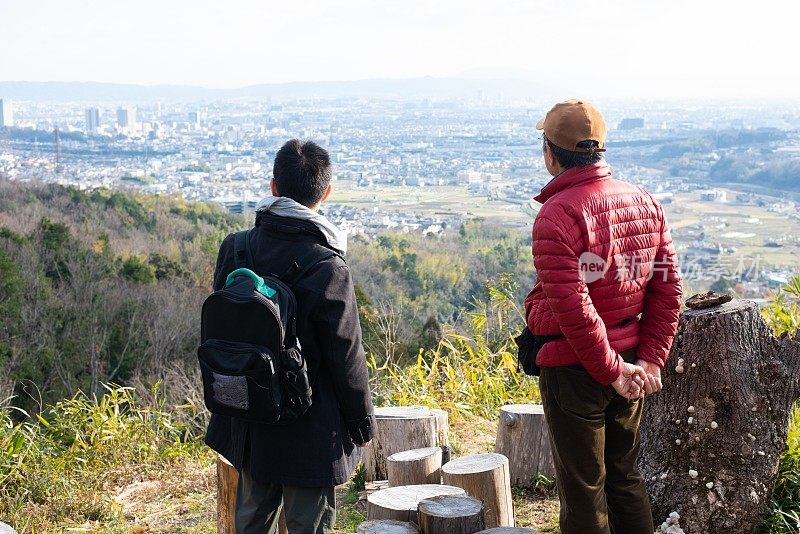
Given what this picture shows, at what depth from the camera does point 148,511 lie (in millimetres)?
3863

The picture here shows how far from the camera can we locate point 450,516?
8.94 feet

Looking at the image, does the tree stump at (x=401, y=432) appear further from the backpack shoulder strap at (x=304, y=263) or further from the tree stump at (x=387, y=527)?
the backpack shoulder strap at (x=304, y=263)

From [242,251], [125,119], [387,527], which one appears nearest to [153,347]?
[387,527]

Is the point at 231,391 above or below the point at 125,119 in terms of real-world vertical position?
below

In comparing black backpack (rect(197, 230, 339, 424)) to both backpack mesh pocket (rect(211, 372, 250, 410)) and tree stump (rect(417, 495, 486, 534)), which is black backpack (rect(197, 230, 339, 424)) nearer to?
backpack mesh pocket (rect(211, 372, 250, 410))

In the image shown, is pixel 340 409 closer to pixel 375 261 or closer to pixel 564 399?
pixel 564 399

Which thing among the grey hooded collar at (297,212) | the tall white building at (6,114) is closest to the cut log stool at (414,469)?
the grey hooded collar at (297,212)

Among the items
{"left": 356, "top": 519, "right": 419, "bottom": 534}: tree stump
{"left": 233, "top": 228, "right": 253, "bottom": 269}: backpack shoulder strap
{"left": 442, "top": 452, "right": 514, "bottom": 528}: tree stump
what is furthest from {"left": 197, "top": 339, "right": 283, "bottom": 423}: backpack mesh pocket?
{"left": 442, "top": 452, "right": 514, "bottom": 528}: tree stump

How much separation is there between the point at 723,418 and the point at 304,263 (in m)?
1.73

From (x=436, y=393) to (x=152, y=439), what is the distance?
170 cm

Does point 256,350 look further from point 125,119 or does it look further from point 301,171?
point 125,119

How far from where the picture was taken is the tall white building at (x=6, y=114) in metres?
64.0

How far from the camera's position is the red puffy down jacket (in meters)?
2.25

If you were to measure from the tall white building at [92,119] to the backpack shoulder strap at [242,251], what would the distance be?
228ft
